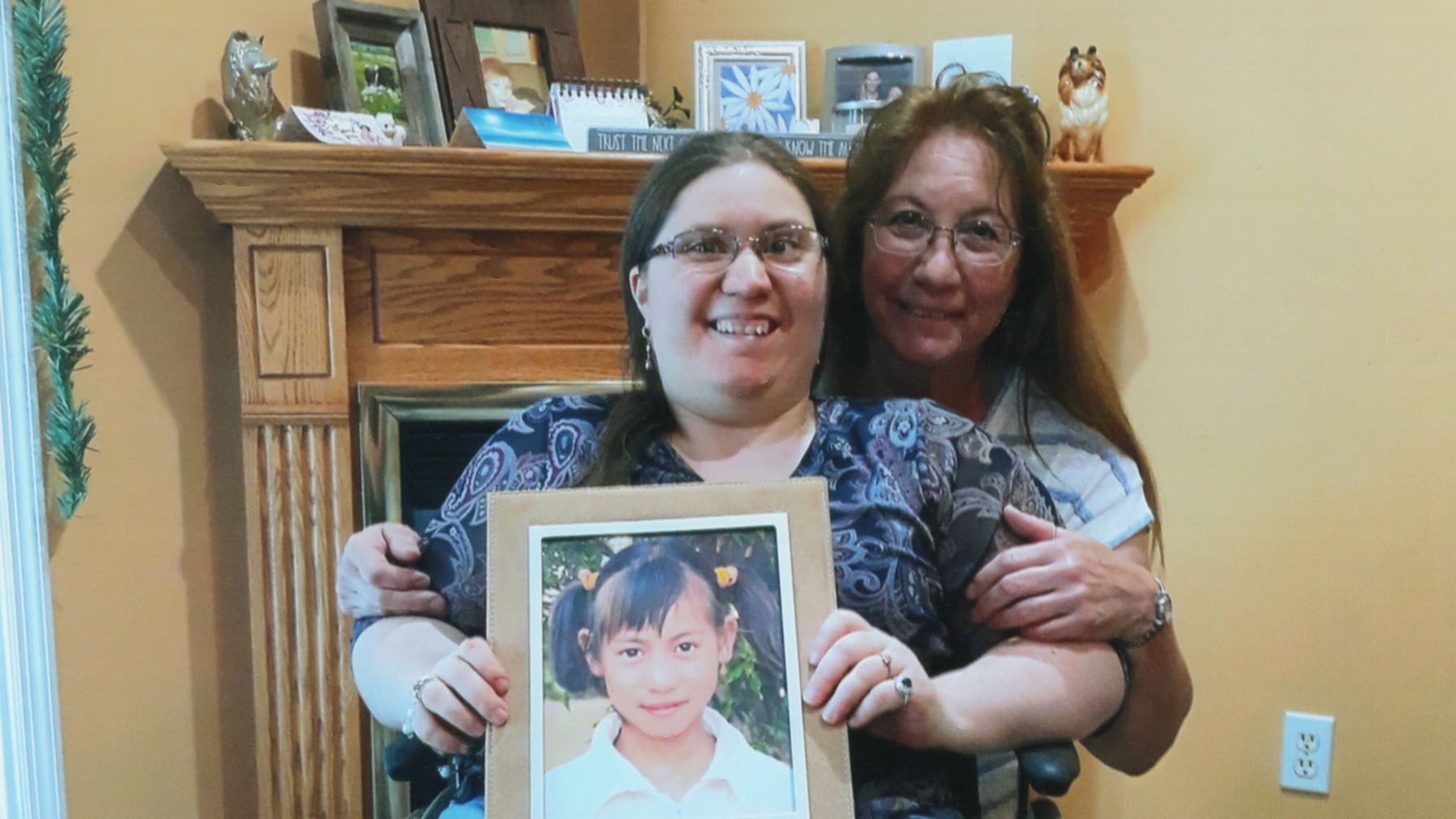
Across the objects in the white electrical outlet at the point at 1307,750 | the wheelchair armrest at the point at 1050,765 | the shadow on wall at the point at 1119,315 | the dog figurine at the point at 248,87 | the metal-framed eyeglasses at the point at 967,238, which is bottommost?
the white electrical outlet at the point at 1307,750

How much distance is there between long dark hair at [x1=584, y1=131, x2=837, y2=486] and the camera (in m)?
1.08

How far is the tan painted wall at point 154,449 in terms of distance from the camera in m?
1.54

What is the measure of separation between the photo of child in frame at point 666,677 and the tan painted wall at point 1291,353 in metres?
1.32

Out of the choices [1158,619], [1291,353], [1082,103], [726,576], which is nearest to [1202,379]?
[1291,353]

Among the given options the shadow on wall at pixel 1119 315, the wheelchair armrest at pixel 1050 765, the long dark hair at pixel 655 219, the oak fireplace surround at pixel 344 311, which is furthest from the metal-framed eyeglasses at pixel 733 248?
the shadow on wall at pixel 1119 315

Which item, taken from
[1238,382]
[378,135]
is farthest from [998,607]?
[378,135]

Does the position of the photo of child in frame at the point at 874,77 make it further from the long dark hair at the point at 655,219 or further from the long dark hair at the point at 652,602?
the long dark hair at the point at 652,602

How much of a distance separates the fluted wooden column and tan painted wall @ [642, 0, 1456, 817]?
1300 millimetres

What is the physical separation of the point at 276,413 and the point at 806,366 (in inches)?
39.4

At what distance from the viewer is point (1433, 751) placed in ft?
6.02

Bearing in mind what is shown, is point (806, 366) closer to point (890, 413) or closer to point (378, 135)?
point (890, 413)

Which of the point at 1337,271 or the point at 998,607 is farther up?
Result: the point at 1337,271

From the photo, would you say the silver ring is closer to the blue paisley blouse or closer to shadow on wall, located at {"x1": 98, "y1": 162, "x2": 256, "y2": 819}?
the blue paisley blouse

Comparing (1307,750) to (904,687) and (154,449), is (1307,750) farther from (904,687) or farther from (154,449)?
(154,449)
